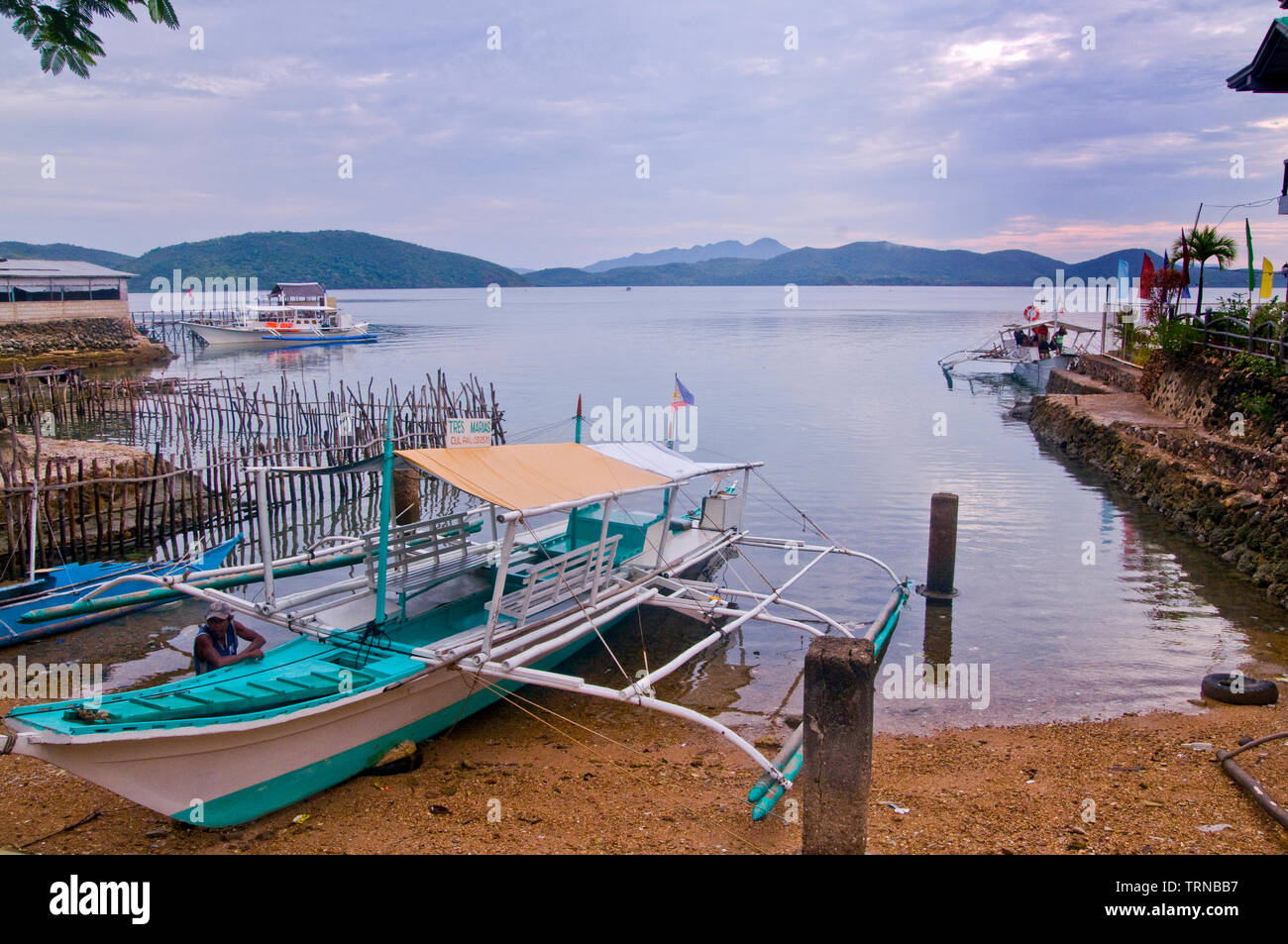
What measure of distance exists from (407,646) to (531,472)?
2402mm

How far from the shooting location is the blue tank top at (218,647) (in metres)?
9.52

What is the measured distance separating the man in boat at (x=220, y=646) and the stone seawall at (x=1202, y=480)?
15982 millimetres

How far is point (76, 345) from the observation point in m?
49.5

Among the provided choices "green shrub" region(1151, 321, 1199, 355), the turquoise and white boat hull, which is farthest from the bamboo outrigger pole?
"green shrub" region(1151, 321, 1199, 355)

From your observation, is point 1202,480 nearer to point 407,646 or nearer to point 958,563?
point 958,563

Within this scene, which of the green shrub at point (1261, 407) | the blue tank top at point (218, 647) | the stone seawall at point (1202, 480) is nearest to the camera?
the blue tank top at point (218, 647)

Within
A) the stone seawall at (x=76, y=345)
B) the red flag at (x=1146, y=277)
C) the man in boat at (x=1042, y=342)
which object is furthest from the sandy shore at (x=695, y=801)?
the man in boat at (x=1042, y=342)

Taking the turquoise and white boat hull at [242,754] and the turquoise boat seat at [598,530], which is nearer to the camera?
the turquoise and white boat hull at [242,754]

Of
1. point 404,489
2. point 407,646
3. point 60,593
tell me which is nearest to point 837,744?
point 407,646

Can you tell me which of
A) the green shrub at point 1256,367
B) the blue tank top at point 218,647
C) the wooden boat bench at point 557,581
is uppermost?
the green shrub at point 1256,367

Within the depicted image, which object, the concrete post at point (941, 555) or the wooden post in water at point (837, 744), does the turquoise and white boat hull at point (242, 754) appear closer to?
the wooden post in water at point (837, 744)

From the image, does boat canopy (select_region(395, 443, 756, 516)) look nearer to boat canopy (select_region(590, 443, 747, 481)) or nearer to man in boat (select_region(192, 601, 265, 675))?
boat canopy (select_region(590, 443, 747, 481))
